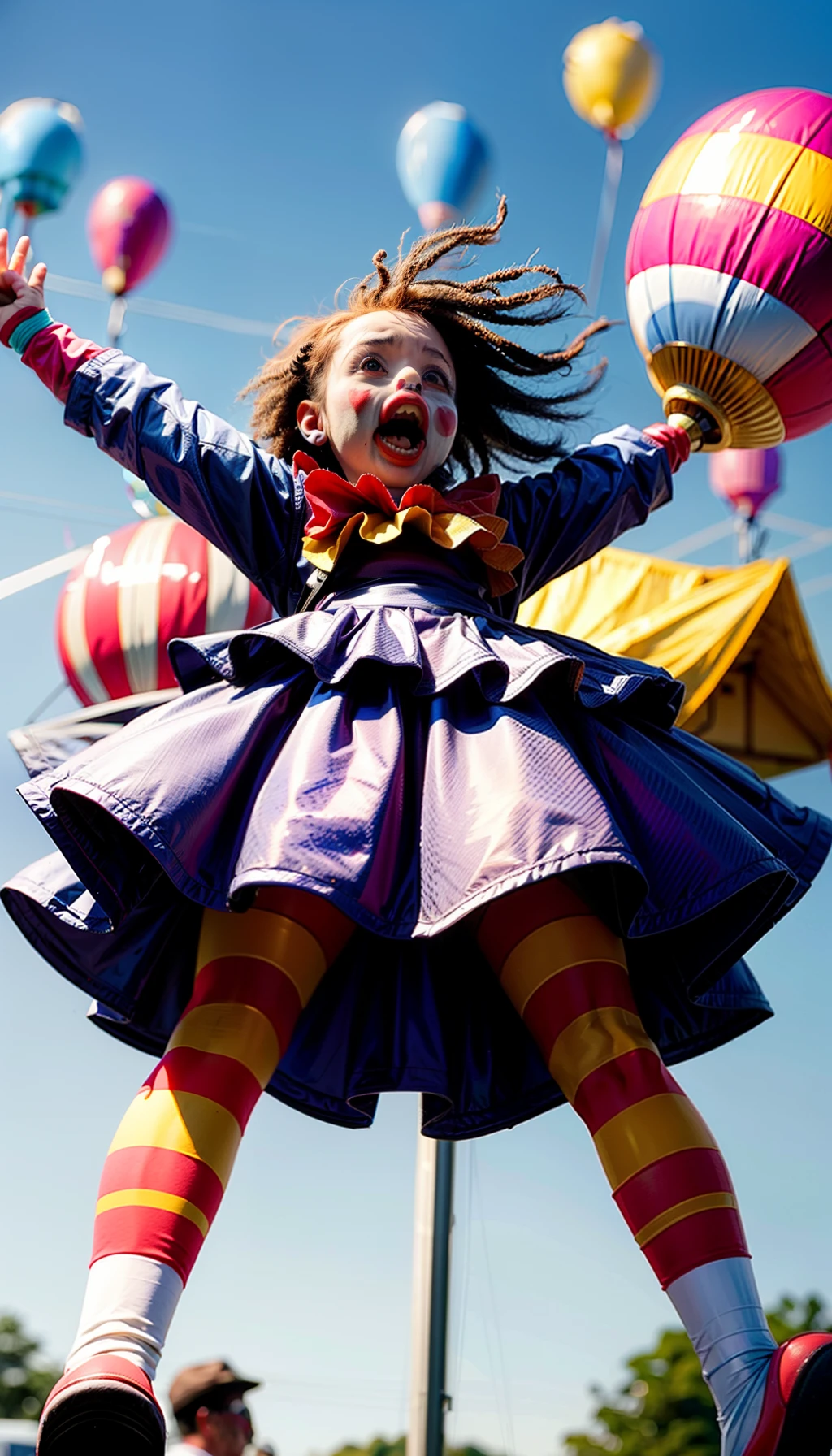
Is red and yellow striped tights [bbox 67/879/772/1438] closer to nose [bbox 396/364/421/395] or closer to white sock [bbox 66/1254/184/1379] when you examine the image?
white sock [bbox 66/1254/184/1379]

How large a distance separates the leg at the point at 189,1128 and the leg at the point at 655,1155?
268 millimetres

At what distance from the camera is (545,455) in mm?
2467

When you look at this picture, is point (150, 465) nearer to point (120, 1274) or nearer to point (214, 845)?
point (214, 845)

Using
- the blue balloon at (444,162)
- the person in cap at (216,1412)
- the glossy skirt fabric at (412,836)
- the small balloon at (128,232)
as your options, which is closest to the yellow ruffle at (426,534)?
the glossy skirt fabric at (412,836)

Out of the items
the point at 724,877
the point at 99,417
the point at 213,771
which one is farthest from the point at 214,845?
the point at 99,417

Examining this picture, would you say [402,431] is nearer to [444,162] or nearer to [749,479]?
[444,162]

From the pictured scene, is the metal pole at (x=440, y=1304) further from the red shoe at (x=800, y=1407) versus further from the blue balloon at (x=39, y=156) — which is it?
the blue balloon at (x=39, y=156)

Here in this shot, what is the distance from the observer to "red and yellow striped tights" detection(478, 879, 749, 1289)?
153 cm

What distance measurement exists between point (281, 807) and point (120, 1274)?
1.71ft

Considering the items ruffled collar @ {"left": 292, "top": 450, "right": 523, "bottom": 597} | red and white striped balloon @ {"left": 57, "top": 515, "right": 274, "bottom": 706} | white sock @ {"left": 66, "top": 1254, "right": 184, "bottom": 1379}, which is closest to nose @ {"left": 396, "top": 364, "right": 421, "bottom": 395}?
ruffled collar @ {"left": 292, "top": 450, "right": 523, "bottom": 597}

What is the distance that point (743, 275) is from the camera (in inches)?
92.0

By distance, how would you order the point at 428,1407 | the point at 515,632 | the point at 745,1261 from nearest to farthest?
the point at 745,1261 < the point at 515,632 < the point at 428,1407

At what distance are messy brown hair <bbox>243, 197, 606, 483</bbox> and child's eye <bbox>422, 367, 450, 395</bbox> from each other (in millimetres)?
135

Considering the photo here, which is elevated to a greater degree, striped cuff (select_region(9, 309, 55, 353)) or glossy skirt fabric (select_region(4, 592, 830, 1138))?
striped cuff (select_region(9, 309, 55, 353))
